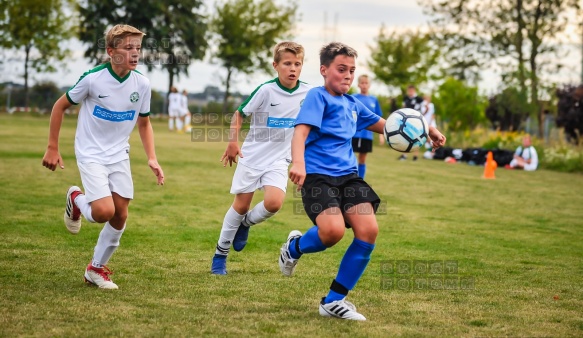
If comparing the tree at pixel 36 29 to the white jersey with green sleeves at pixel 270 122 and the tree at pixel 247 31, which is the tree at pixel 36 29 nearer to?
the tree at pixel 247 31

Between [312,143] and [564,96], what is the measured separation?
24.9 metres

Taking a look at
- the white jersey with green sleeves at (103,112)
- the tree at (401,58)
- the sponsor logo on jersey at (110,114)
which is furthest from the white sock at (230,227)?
the tree at (401,58)

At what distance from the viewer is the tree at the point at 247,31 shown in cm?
5706

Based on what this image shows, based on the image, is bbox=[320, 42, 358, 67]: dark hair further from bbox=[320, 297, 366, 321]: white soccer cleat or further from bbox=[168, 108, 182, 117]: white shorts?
bbox=[168, 108, 182, 117]: white shorts

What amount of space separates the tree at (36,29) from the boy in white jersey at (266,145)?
2891 cm

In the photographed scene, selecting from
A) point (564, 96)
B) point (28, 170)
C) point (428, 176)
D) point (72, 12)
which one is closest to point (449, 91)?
point (564, 96)

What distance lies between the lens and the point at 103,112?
641 cm

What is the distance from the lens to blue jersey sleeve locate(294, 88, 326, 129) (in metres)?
5.61

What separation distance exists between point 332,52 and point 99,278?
2567 millimetres

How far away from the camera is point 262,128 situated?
7.39m

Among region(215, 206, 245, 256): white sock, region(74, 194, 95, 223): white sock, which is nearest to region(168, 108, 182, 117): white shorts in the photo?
region(215, 206, 245, 256): white sock

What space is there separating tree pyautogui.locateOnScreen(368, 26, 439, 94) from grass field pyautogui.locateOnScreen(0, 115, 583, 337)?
1339 inches

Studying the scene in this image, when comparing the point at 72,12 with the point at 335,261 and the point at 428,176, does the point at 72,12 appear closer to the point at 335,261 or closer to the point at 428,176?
the point at 428,176

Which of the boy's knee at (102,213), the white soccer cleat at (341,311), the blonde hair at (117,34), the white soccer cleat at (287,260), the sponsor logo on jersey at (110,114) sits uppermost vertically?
the blonde hair at (117,34)
